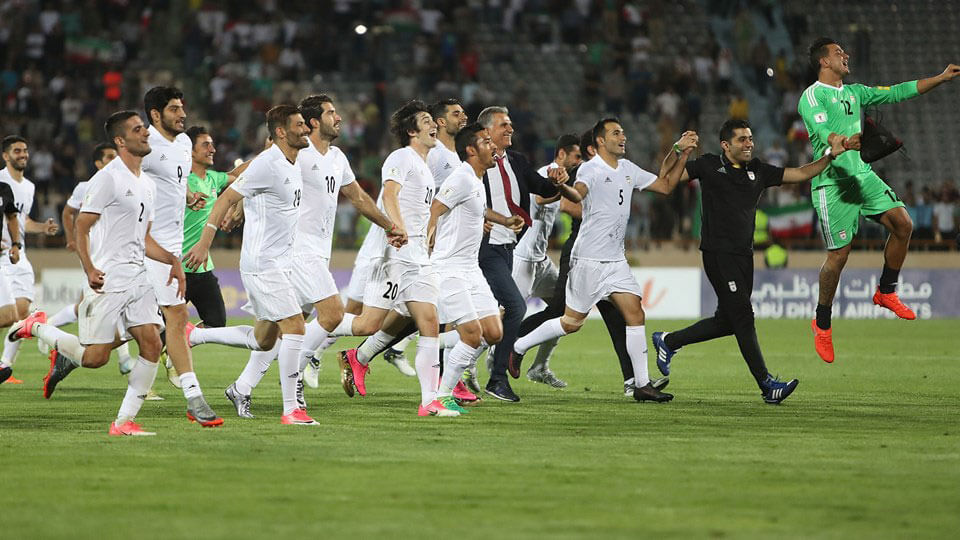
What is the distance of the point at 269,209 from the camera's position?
1027 cm

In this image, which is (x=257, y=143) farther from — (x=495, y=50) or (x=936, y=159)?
(x=936, y=159)

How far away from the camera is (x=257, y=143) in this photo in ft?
94.0

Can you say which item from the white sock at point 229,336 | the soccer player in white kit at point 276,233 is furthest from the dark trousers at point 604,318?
the soccer player in white kit at point 276,233

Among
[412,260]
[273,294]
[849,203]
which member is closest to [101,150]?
[412,260]

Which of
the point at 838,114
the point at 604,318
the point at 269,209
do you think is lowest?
the point at 604,318

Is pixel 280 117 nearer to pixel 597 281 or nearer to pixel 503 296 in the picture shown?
pixel 503 296

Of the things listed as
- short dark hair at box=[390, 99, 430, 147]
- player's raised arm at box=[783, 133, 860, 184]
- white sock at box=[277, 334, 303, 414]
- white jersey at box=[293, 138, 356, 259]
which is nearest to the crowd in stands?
player's raised arm at box=[783, 133, 860, 184]

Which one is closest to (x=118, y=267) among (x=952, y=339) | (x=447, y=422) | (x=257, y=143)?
(x=447, y=422)

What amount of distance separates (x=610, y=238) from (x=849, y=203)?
6.67ft

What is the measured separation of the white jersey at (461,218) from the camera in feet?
36.2

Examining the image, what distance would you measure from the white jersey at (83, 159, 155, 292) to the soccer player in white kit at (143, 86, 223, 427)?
79 cm

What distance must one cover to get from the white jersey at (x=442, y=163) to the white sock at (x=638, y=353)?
2394 mm

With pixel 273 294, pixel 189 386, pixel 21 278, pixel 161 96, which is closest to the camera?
pixel 189 386

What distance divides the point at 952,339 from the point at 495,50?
1525 cm
